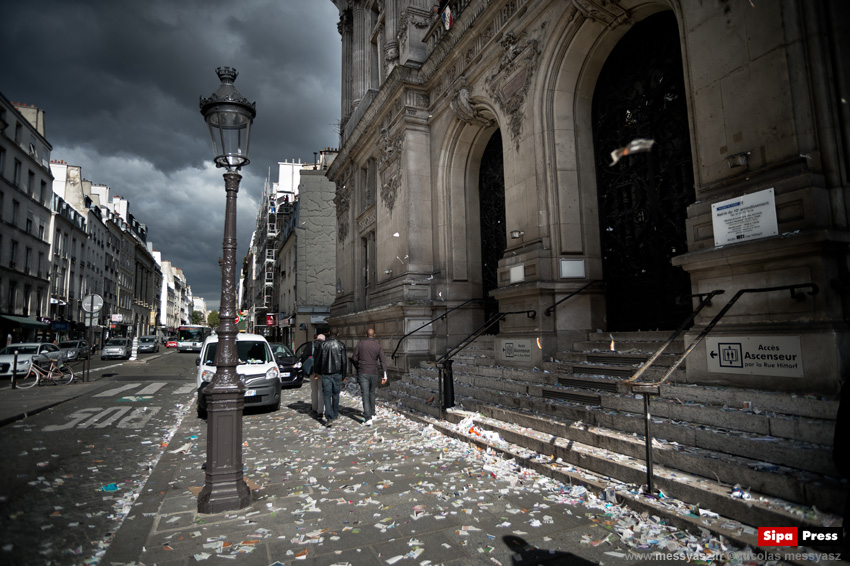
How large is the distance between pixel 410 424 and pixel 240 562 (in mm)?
6031

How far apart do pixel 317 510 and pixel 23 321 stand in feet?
124

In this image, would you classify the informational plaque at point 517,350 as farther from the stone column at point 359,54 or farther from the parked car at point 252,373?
the stone column at point 359,54

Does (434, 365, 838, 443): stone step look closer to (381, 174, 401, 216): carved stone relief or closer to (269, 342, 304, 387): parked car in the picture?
(381, 174, 401, 216): carved stone relief

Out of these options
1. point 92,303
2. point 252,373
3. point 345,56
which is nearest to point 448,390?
point 252,373

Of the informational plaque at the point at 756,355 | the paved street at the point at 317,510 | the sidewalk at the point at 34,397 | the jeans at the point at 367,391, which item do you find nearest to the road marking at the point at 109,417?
the sidewalk at the point at 34,397

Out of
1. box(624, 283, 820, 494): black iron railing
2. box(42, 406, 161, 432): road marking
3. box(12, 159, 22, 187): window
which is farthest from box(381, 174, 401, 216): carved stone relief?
box(12, 159, 22, 187): window

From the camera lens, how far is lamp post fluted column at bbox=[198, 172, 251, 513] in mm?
4754

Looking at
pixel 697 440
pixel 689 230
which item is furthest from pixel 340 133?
pixel 697 440

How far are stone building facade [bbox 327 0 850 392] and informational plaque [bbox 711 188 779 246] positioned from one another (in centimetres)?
2

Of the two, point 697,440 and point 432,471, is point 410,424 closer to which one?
point 432,471

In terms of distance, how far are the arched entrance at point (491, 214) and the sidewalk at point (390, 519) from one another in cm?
733

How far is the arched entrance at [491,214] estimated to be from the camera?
44.4 feet

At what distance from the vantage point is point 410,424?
9.48 meters

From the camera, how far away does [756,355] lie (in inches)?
203
